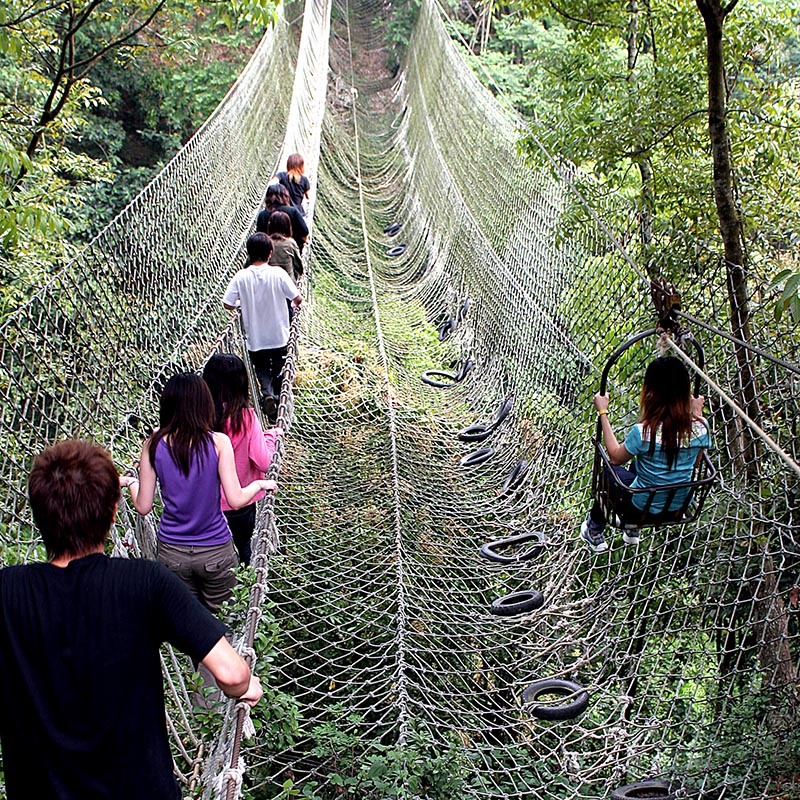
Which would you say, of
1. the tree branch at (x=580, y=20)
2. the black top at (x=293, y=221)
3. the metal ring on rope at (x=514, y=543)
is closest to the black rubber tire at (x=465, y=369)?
the black top at (x=293, y=221)

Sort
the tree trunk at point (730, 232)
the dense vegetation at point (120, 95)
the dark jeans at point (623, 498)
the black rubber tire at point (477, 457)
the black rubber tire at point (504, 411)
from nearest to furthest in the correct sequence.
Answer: the dark jeans at point (623, 498)
the tree trunk at point (730, 232)
the black rubber tire at point (477, 457)
the black rubber tire at point (504, 411)
the dense vegetation at point (120, 95)

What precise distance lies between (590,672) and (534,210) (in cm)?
272

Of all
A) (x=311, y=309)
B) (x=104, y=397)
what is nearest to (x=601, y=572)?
(x=104, y=397)

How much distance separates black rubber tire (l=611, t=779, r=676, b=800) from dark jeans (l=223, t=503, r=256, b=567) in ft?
3.84

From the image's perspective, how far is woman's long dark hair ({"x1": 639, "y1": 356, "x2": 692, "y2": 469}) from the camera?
2.05 m

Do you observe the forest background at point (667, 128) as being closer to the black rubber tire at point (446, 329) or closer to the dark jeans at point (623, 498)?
the dark jeans at point (623, 498)

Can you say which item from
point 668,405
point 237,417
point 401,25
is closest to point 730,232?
point 668,405

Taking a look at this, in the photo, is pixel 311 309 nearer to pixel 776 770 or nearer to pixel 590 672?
pixel 590 672

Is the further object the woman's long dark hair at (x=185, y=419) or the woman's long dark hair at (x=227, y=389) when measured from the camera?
the woman's long dark hair at (x=227, y=389)

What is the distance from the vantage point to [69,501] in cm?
117

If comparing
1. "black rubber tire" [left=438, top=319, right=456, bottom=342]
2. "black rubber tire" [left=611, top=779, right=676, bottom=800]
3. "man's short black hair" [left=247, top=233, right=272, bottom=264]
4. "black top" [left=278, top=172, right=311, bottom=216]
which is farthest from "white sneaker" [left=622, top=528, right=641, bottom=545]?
"black rubber tire" [left=438, top=319, right=456, bottom=342]

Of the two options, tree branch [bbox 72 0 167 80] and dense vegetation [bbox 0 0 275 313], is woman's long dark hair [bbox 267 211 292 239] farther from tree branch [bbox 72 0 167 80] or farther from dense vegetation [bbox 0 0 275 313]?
dense vegetation [bbox 0 0 275 313]

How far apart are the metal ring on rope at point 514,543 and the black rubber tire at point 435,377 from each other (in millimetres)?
1611

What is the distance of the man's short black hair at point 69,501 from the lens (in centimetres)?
117
